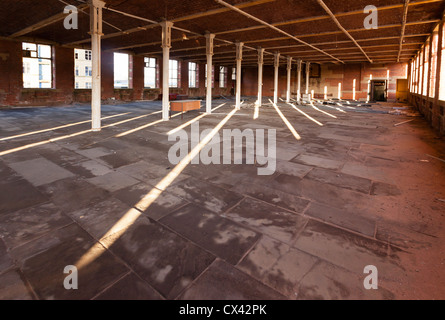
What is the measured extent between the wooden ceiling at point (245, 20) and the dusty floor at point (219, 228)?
287 inches

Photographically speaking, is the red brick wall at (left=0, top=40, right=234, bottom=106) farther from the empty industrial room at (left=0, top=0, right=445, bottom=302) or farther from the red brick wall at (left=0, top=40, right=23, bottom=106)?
the empty industrial room at (left=0, top=0, right=445, bottom=302)

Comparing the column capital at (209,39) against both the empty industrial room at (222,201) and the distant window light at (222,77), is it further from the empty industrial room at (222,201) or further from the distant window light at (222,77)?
the distant window light at (222,77)

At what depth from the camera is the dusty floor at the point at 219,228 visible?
2385mm

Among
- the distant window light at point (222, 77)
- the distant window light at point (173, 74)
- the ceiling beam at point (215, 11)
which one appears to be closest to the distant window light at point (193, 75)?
the distant window light at point (173, 74)

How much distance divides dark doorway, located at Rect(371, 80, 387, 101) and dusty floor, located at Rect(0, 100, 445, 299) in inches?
1185

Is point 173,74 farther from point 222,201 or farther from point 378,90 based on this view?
point 222,201

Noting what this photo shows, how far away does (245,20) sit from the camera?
1285cm

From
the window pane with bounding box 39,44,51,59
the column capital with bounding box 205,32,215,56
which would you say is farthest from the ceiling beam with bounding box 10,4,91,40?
the column capital with bounding box 205,32,215,56

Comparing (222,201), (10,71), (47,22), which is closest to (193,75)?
(10,71)

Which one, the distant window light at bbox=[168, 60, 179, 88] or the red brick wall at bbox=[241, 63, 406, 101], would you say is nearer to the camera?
the distant window light at bbox=[168, 60, 179, 88]

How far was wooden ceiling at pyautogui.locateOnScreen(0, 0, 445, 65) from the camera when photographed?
10711 millimetres
